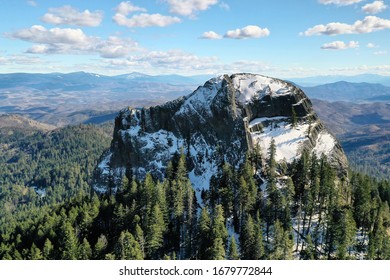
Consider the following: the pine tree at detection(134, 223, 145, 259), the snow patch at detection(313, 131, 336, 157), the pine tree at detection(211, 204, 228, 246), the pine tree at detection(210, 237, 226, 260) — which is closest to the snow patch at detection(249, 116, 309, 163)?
the snow patch at detection(313, 131, 336, 157)

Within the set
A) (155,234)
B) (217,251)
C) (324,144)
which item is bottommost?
(155,234)

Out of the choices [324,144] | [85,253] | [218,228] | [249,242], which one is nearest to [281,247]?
[249,242]

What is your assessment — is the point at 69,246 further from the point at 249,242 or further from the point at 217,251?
the point at 249,242

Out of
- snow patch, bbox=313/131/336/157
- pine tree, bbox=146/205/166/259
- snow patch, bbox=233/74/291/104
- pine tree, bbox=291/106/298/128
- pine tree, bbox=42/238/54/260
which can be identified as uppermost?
snow patch, bbox=233/74/291/104

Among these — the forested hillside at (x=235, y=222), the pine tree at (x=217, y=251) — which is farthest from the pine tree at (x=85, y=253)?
the pine tree at (x=217, y=251)

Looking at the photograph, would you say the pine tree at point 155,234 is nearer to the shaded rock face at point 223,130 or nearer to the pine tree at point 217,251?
the pine tree at point 217,251

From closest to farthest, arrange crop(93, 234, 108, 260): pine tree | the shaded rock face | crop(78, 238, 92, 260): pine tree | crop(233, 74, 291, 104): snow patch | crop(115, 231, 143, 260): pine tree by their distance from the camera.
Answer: crop(115, 231, 143, 260): pine tree < crop(78, 238, 92, 260): pine tree < crop(93, 234, 108, 260): pine tree < the shaded rock face < crop(233, 74, 291, 104): snow patch

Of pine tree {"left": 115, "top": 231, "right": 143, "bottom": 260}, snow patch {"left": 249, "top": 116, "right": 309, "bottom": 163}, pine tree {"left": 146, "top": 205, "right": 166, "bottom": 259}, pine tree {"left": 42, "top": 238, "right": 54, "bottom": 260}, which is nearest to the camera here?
pine tree {"left": 115, "top": 231, "right": 143, "bottom": 260}

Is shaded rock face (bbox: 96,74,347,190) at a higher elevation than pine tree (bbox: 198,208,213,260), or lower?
higher

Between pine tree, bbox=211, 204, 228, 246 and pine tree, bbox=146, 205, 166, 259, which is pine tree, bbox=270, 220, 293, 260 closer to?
pine tree, bbox=211, 204, 228, 246

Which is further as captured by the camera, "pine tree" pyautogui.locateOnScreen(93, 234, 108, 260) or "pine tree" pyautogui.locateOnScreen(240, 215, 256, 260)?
"pine tree" pyautogui.locateOnScreen(93, 234, 108, 260)
